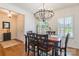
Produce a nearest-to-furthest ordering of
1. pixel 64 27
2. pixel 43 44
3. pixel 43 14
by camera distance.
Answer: pixel 64 27
pixel 43 44
pixel 43 14

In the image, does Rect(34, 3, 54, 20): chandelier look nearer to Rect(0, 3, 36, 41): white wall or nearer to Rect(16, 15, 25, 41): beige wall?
Rect(0, 3, 36, 41): white wall

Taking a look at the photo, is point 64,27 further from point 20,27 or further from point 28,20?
point 20,27

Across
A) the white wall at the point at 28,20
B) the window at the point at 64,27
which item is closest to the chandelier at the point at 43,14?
the white wall at the point at 28,20

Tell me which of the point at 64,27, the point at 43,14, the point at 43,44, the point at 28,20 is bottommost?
the point at 43,44

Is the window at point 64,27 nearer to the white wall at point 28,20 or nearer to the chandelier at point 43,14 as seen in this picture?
the chandelier at point 43,14

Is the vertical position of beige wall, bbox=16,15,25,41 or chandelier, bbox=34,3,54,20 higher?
chandelier, bbox=34,3,54,20

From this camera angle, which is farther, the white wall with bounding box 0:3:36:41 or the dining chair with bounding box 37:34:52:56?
the dining chair with bounding box 37:34:52:56

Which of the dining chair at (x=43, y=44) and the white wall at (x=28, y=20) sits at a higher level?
the white wall at (x=28, y=20)

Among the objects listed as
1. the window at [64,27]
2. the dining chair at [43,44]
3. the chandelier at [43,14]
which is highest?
the chandelier at [43,14]

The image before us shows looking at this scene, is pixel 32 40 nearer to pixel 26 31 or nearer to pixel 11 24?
pixel 26 31

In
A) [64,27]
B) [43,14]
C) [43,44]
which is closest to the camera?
[64,27]

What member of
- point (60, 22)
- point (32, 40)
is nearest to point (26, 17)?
point (32, 40)

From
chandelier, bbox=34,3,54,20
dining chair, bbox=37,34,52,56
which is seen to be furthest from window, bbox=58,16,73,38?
dining chair, bbox=37,34,52,56

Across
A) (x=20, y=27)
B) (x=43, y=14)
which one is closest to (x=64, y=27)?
(x=43, y=14)
